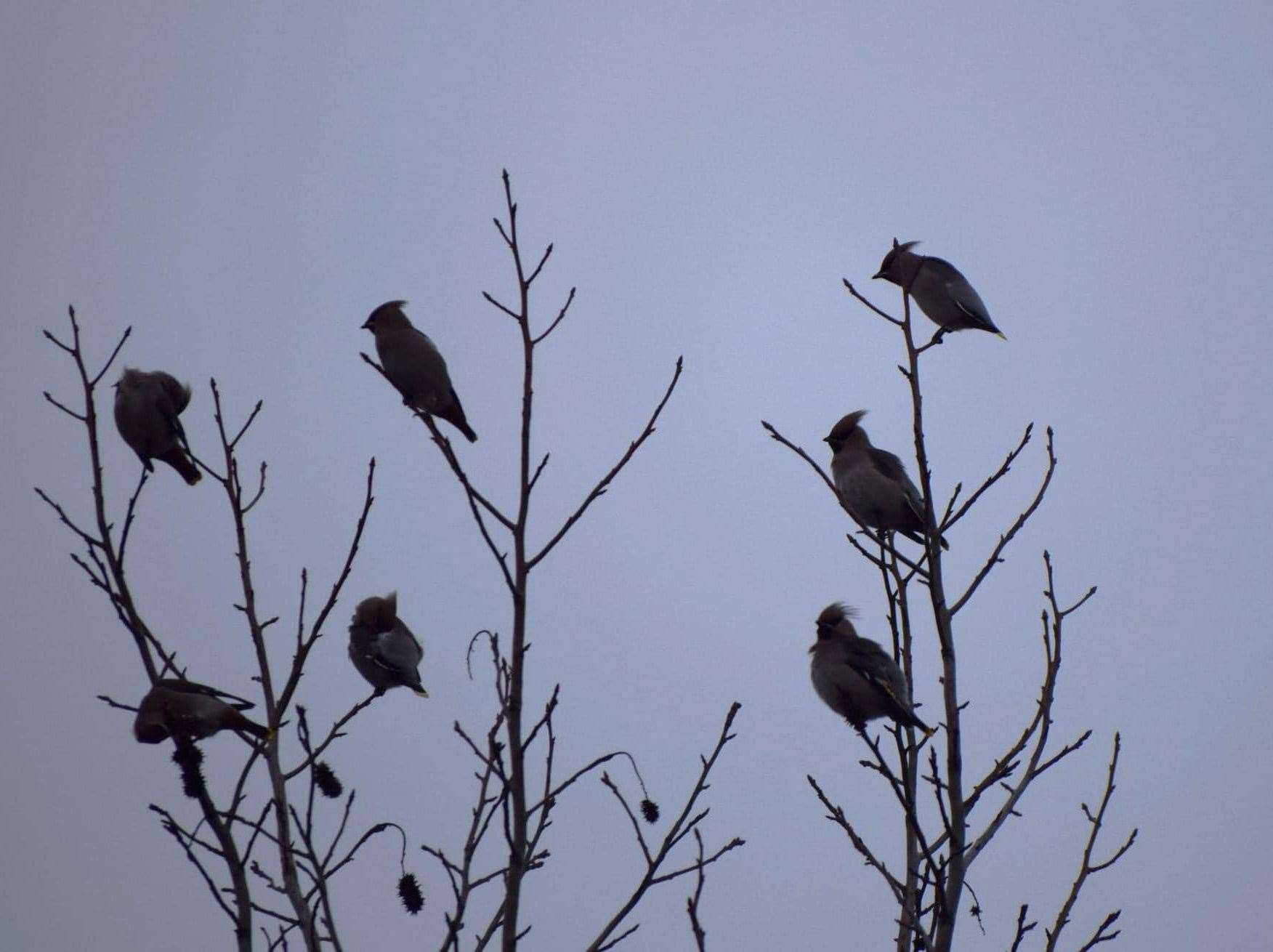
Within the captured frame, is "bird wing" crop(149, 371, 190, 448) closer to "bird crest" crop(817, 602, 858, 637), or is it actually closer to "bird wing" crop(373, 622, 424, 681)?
"bird wing" crop(373, 622, 424, 681)

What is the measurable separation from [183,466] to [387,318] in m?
1.30

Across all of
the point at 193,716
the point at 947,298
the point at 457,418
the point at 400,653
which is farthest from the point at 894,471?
the point at 193,716

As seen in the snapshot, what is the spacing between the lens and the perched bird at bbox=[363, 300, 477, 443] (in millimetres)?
6660

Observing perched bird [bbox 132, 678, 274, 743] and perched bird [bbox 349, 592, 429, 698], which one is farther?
perched bird [bbox 349, 592, 429, 698]

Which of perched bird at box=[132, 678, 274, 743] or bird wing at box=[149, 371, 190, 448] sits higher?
bird wing at box=[149, 371, 190, 448]

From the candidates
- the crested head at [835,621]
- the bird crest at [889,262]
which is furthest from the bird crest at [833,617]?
the bird crest at [889,262]

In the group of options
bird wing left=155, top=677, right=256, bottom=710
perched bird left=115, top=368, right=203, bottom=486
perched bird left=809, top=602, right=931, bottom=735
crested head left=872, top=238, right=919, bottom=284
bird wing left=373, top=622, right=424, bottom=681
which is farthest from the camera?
crested head left=872, top=238, right=919, bottom=284

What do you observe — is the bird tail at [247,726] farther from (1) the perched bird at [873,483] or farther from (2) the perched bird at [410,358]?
(1) the perched bird at [873,483]

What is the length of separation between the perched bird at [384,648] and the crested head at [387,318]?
1.50 metres

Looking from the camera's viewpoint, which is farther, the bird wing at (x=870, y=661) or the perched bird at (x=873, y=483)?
the perched bird at (x=873, y=483)

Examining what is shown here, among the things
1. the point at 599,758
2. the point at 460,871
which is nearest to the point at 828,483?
the point at 599,758

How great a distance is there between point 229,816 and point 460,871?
562 mm

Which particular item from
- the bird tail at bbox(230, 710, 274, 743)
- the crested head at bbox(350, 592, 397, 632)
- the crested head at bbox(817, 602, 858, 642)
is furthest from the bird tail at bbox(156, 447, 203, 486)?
the crested head at bbox(817, 602, 858, 642)

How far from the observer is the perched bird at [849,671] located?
18.5 ft
